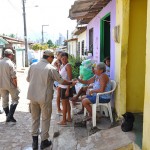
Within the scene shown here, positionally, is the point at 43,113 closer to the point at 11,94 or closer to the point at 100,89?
the point at 100,89

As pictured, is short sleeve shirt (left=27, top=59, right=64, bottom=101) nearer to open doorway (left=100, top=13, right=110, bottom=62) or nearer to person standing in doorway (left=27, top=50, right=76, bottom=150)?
person standing in doorway (left=27, top=50, right=76, bottom=150)

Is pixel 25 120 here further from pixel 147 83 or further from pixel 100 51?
pixel 147 83

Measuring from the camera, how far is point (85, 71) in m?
6.64

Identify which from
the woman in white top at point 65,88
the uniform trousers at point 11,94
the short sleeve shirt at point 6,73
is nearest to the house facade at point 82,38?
the uniform trousers at point 11,94

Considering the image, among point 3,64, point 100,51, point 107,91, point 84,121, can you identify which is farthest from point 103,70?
point 100,51

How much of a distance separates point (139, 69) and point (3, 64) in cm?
324

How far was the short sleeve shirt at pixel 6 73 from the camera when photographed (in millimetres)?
6418

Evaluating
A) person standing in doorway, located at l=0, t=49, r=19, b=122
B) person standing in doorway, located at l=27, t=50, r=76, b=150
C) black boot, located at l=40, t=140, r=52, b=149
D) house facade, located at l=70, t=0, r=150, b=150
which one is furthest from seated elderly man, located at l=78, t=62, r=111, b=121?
person standing in doorway, located at l=0, t=49, r=19, b=122

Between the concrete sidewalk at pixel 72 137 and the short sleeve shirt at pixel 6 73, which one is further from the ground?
the short sleeve shirt at pixel 6 73

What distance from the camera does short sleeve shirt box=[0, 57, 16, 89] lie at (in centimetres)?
642

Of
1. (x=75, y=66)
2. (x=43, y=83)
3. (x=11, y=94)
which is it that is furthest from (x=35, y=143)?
(x=75, y=66)

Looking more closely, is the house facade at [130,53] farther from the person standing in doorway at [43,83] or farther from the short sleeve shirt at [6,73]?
the short sleeve shirt at [6,73]

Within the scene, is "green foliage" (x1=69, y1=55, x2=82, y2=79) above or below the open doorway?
below

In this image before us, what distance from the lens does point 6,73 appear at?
21.1 ft
